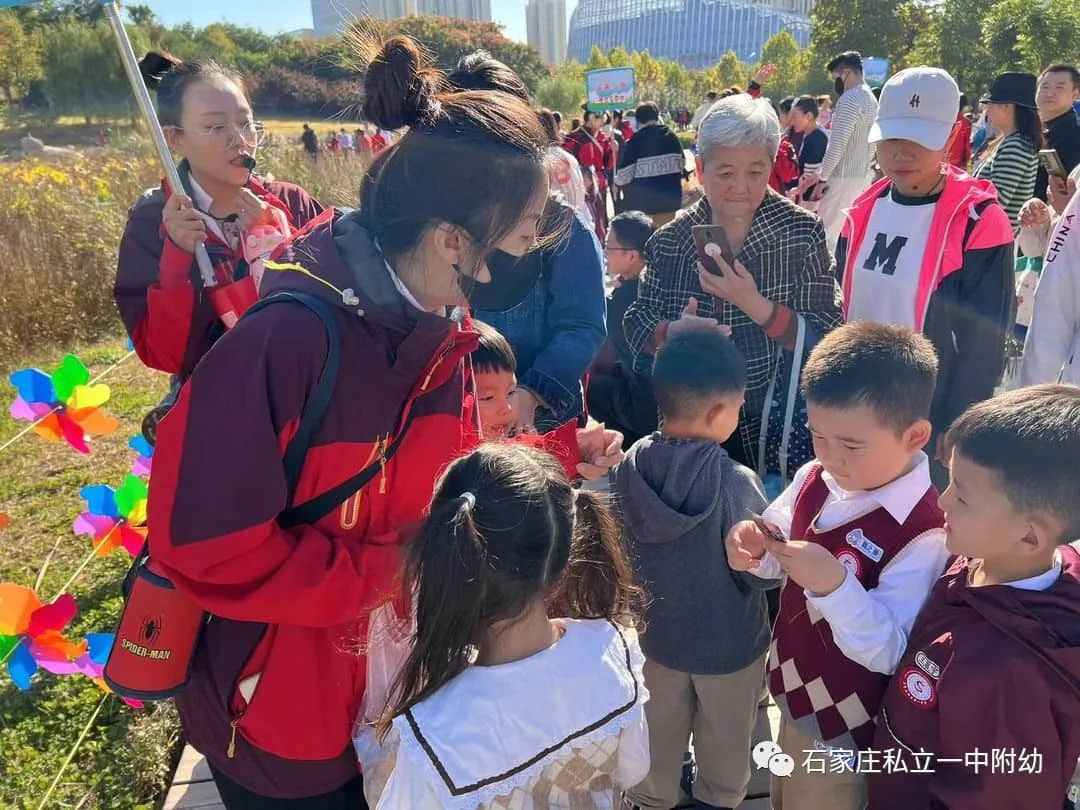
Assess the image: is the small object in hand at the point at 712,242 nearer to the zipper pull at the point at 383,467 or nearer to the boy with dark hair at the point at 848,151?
the zipper pull at the point at 383,467

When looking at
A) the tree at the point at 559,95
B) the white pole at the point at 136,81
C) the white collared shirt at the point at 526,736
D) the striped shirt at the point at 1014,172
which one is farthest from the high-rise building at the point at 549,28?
the white collared shirt at the point at 526,736

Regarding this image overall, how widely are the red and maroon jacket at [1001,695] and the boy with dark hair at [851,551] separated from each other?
10 cm

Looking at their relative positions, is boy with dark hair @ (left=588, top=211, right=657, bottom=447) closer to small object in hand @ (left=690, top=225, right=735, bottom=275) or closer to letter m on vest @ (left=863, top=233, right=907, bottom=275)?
small object in hand @ (left=690, top=225, right=735, bottom=275)

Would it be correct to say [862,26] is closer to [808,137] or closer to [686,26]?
[808,137]

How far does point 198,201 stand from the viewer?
7.14 feet

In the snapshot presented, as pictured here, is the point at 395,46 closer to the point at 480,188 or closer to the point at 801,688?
the point at 480,188

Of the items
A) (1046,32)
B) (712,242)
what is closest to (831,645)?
(712,242)

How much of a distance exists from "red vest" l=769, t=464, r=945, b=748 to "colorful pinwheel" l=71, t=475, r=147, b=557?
223 centimetres

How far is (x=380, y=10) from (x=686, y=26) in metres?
130

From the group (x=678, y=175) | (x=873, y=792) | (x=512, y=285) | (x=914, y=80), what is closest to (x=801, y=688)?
(x=873, y=792)

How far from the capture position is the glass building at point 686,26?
110m

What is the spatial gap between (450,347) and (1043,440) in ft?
3.28

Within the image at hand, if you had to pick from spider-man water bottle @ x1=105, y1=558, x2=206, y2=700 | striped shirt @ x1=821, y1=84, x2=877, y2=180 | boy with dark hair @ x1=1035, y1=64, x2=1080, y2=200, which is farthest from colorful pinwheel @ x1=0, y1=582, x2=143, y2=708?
boy with dark hair @ x1=1035, y1=64, x2=1080, y2=200

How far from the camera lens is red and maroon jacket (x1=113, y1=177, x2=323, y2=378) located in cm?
188
